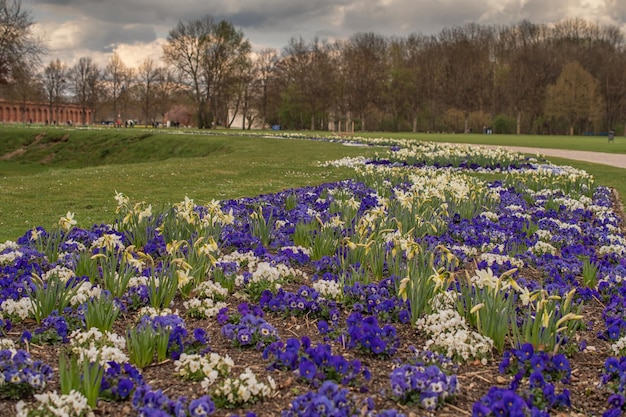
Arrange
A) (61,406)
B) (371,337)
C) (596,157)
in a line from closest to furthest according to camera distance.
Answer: (61,406)
(371,337)
(596,157)

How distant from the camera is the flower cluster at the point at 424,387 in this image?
2.97 meters

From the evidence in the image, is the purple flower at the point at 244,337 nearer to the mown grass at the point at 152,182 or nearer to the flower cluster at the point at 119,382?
the flower cluster at the point at 119,382

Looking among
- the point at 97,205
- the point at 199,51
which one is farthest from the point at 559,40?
the point at 97,205

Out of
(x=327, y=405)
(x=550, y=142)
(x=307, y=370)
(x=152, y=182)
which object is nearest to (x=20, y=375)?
(x=307, y=370)

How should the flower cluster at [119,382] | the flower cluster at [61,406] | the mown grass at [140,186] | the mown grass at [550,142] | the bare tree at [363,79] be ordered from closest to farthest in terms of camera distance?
the flower cluster at [61,406]
the flower cluster at [119,382]
the mown grass at [140,186]
the mown grass at [550,142]
the bare tree at [363,79]

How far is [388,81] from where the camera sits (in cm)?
7269

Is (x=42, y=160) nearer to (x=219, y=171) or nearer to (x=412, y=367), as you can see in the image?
(x=219, y=171)

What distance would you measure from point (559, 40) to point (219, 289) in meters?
84.1

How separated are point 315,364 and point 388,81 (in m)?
72.2

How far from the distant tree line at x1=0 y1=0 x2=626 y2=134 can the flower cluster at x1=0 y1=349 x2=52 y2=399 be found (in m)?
63.0

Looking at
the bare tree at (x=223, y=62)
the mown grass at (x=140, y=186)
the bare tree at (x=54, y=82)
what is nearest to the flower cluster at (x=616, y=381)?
the mown grass at (x=140, y=186)

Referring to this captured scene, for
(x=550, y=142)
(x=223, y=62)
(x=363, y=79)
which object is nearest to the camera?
(x=550, y=142)

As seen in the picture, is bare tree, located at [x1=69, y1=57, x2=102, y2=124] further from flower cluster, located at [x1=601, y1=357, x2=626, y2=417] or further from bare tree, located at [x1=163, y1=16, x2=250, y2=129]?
flower cluster, located at [x1=601, y1=357, x2=626, y2=417]

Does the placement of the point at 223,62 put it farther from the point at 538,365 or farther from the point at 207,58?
the point at 538,365
